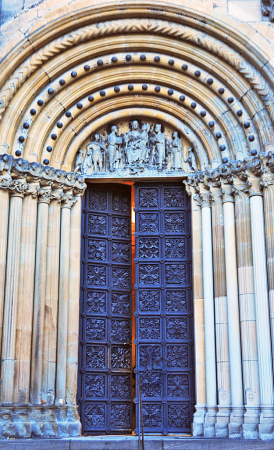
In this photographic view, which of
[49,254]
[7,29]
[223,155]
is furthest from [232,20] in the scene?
[49,254]

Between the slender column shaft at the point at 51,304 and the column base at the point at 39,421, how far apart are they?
239 millimetres

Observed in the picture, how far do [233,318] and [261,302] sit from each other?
583 mm

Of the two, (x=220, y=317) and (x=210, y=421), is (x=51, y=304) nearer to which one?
(x=220, y=317)

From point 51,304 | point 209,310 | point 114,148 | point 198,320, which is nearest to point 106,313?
point 51,304

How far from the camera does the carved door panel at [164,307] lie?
12.6 metres

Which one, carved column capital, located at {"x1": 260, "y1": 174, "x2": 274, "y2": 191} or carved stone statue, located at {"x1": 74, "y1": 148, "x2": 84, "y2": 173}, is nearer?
carved column capital, located at {"x1": 260, "y1": 174, "x2": 274, "y2": 191}

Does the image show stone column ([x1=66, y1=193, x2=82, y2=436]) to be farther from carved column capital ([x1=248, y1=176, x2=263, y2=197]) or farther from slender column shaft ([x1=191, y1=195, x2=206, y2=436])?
carved column capital ([x1=248, y1=176, x2=263, y2=197])

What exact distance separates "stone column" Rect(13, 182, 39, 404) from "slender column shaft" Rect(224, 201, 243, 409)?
344cm

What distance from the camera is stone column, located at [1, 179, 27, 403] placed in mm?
11359

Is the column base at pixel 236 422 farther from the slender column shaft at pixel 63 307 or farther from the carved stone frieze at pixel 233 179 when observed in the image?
the carved stone frieze at pixel 233 179

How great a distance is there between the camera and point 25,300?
11867mm

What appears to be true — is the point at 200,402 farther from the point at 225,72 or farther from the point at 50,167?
the point at 225,72

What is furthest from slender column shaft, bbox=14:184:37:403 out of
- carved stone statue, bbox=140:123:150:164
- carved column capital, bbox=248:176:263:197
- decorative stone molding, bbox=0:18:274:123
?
carved column capital, bbox=248:176:263:197

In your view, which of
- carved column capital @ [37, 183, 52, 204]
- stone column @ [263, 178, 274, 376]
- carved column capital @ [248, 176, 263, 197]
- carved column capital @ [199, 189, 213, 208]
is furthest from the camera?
carved column capital @ [199, 189, 213, 208]
